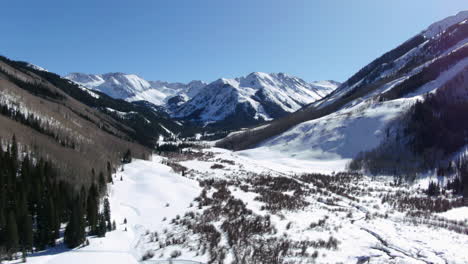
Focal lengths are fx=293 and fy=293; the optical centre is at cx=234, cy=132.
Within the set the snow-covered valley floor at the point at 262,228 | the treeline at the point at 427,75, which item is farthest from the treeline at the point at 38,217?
the treeline at the point at 427,75

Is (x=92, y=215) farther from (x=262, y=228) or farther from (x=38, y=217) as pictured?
(x=262, y=228)

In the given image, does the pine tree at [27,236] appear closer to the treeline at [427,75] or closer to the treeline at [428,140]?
the treeline at [428,140]

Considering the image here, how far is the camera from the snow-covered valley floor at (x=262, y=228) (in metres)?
19.1

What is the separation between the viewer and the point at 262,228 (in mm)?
23969

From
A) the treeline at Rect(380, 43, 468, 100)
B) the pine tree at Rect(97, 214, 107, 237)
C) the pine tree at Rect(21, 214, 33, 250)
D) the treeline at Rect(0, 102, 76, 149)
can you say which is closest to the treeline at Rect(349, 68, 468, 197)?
the treeline at Rect(380, 43, 468, 100)

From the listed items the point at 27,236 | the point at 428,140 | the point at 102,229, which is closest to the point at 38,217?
the point at 27,236

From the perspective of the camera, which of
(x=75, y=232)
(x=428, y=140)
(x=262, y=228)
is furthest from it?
(x=428, y=140)

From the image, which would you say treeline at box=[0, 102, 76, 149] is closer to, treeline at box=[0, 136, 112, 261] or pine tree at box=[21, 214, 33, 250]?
treeline at box=[0, 136, 112, 261]

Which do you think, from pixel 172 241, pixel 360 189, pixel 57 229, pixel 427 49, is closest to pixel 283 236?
pixel 172 241

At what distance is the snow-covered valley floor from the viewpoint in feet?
62.8

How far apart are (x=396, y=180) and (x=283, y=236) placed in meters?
46.9

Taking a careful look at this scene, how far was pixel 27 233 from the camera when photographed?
65.6 feet

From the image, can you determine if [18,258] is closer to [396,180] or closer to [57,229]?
[57,229]

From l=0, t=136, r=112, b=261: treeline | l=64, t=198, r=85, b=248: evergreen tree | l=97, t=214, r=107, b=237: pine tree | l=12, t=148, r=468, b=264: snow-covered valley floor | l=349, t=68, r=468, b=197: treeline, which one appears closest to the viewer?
l=12, t=148, r=468, b=264: snow-covered valley floor
